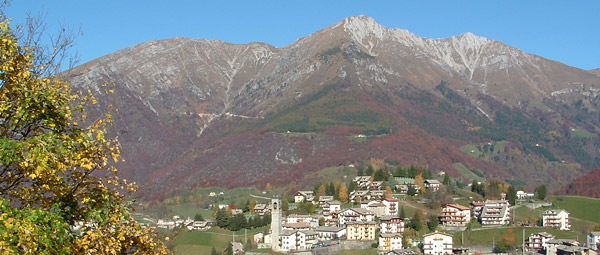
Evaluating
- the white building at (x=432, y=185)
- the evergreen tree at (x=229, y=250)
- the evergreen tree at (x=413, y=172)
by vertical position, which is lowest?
the evergreen tree at (x=229, y=250)

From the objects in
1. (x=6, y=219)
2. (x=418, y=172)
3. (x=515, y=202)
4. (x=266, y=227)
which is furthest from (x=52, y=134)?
(x=418, y=172)

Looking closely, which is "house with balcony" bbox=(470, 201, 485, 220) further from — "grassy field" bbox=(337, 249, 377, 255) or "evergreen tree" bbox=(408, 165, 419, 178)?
"evergreen tree" bbox=(408, 165, 419, 178)

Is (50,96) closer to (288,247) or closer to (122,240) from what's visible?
(122,240)

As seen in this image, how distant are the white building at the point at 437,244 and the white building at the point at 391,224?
25.1ft

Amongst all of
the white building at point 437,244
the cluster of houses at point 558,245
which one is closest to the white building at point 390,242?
the white building at point 437,244

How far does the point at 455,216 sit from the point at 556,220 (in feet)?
42.4

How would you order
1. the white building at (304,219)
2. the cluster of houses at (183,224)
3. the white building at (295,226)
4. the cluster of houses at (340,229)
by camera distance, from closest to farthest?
1. the cluster of houses at (340,229)
2. the white building at (295,226)
3. the white building at (304,219)
4. the cluster of houses at (183,224)

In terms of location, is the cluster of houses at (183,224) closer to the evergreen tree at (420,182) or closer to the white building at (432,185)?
the evergreen tree at (420,182)

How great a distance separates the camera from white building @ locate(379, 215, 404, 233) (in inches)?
3556

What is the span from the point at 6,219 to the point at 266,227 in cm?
8896

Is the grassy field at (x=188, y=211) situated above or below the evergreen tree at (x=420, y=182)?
below

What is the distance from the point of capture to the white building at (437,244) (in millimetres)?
82125

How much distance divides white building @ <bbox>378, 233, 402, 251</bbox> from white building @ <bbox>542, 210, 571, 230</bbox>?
2244cm

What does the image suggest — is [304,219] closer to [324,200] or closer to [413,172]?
[324,200]
